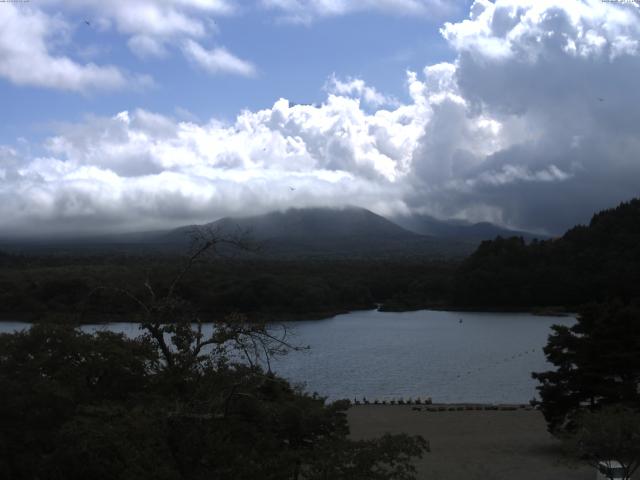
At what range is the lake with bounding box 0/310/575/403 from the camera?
Answer: 2144 centimetres

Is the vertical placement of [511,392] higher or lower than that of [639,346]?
lower

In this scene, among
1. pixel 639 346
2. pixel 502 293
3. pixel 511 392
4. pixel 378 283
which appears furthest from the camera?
pixel 378 283

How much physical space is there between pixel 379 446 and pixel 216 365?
144 cm

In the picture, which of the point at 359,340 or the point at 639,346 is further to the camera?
the point at 359,340

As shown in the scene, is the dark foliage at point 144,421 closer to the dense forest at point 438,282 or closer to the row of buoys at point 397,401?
the row of buoys at point 397,401

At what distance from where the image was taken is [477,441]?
13648 mm

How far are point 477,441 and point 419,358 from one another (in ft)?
47.5

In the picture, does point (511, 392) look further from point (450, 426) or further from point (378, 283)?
point (378, 283)

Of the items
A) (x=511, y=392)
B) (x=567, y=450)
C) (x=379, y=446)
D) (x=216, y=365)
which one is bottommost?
(x=511, y=392)

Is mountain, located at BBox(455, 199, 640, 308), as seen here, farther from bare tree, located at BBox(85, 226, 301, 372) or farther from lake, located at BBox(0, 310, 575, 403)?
bare tree, located at BBox(85, 226, 301, 372)

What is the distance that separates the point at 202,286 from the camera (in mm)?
41562

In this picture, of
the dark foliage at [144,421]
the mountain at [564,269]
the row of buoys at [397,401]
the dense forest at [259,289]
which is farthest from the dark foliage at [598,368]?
the mountain at [564,269]

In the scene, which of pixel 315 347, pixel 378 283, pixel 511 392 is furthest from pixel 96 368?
pixel 378 283

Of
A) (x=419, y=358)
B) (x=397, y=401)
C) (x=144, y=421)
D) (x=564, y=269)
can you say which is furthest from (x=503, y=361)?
(x=564, y=269)
